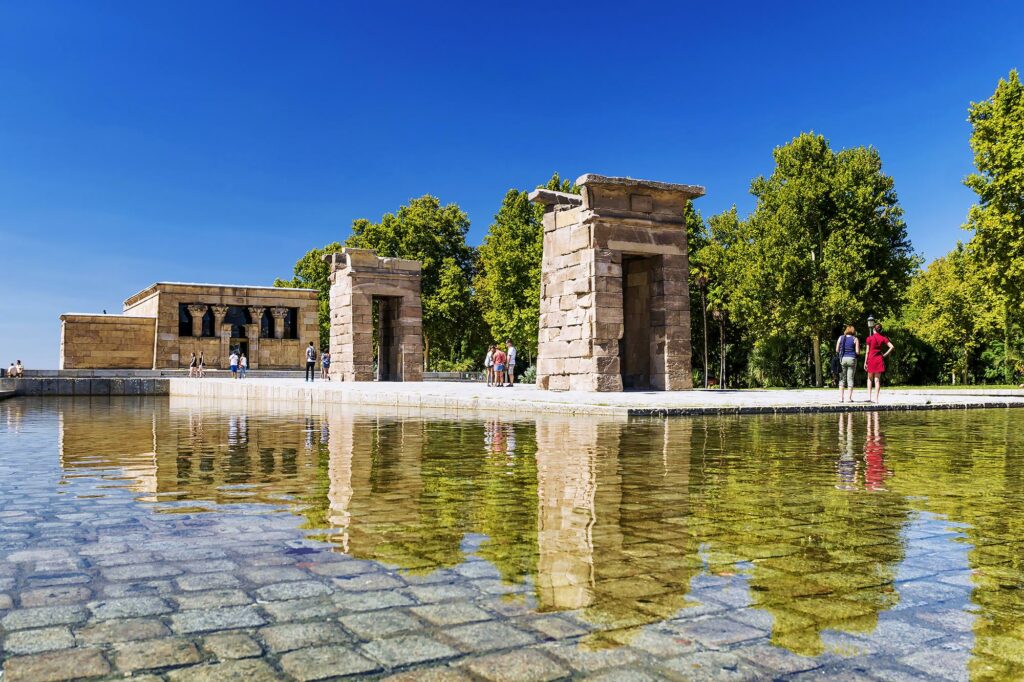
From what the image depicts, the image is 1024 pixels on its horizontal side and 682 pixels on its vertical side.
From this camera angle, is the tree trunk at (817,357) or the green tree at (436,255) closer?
the tree trunk at (817,357)

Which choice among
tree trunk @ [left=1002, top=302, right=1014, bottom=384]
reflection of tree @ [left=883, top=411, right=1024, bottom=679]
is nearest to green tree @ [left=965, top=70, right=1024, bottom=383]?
tree trunk @ [left=1002, top=302, right=1014, bottom=384]

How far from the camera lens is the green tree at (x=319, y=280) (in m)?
62.7

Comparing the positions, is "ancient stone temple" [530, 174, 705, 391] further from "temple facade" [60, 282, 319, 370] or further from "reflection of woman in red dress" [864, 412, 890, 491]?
"temple facade" [60, 282, 319, 370]

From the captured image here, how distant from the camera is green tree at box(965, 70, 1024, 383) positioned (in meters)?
28.4

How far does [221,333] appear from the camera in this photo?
53156 mm

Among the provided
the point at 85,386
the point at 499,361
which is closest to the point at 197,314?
the point at 85,386

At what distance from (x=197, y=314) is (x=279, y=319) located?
16.9 feet

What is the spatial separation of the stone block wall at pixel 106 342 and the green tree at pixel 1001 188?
147 ft

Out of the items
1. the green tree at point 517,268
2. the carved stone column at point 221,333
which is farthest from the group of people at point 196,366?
the green tree at point 517,268

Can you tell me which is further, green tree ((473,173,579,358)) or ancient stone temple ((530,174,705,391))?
→ green tree ((473,173,579,358))

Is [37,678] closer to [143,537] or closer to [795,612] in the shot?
[143,537]

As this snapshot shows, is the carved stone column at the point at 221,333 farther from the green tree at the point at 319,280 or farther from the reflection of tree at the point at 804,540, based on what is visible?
the reflection of tree at the point at 804,540

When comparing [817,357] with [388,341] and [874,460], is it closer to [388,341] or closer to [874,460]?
[388,341]

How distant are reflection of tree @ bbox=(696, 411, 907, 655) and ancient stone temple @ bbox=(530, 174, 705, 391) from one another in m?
12.9
